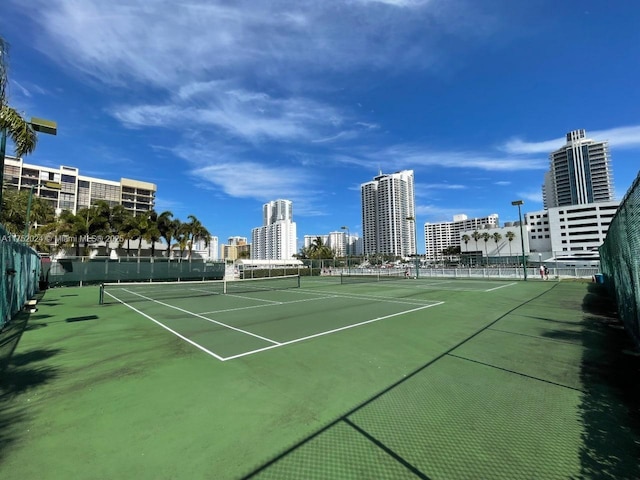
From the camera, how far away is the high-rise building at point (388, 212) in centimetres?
14775

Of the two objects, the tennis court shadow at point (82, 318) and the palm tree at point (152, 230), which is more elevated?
the palm tree at point (152, 230)

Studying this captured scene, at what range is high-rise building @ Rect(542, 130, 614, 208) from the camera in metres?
150

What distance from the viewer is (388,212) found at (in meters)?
153

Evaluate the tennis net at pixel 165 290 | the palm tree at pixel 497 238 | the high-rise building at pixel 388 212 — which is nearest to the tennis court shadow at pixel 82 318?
the tennis net at pixel 165 290

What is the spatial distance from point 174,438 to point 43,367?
482 cm

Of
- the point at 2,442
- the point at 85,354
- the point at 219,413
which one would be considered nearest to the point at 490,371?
the point at 219,413

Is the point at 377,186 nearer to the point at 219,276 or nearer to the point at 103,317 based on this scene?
the point at 219,276

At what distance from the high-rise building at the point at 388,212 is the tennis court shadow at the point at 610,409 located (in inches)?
5571

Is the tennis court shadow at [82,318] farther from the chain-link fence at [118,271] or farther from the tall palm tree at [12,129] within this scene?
the chain-link fence at [118,271]

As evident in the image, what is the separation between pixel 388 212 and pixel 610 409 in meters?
153

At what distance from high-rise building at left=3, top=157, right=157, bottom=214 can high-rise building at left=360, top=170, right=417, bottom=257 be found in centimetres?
10124

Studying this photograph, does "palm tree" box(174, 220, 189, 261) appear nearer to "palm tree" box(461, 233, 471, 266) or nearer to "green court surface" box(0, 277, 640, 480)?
"green court surface" box(0, 277, 640, 480)

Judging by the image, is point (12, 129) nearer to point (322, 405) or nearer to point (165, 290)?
point (322, 405)

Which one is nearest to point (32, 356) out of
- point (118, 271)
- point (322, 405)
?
point (322, 405)
